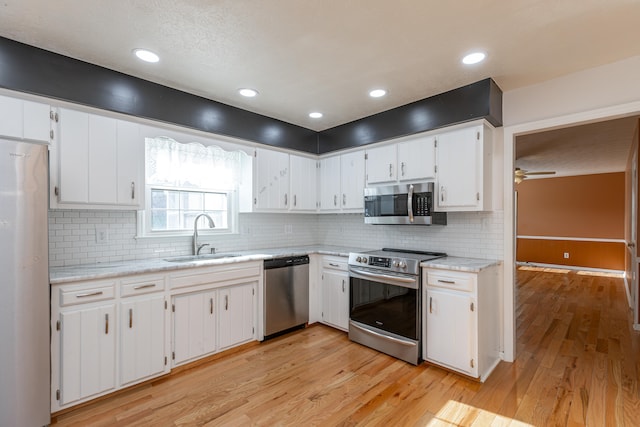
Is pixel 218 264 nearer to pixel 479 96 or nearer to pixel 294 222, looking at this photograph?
pixel 294 222

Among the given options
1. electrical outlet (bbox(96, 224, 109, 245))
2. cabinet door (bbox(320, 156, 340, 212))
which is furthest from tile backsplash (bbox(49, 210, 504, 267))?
cabinet door (bbox(320, 156, 340, 212))

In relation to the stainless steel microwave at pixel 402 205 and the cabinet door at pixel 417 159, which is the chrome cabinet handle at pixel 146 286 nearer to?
the stainless steel microwave at pixel 402 205

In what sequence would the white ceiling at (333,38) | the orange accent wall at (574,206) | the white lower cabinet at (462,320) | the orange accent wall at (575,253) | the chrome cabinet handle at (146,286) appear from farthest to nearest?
1. the orange accent wall at (574,206)
2. the orange accent wall at (575,253)
3. the white lower cabinet at (462,320)
4. the chrome cabinet handle at (146,286)
5. the white ceiling at (333,38)

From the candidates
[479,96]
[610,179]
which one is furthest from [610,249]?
[479,96]

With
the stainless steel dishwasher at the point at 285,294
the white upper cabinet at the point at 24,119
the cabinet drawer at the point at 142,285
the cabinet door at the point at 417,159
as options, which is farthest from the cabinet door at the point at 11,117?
the cabinet door at the point at 417,159

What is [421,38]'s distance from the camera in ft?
6.75

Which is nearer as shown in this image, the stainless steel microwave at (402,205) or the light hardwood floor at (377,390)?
the light hardwood floor at (377,390)

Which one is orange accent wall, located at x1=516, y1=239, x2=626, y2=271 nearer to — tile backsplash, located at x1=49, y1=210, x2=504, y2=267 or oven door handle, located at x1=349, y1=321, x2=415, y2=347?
tile backsplash, located at x1=49, y1=210, x2=504, y2=267

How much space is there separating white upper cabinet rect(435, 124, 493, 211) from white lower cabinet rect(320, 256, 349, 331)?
4.30 ft

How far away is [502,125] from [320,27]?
204cm

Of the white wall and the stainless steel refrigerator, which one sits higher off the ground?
the white wall

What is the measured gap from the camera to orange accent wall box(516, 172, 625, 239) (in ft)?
24.0

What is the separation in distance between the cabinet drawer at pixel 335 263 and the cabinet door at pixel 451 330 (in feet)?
3.46

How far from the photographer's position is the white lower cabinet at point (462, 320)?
2529 millimetres
